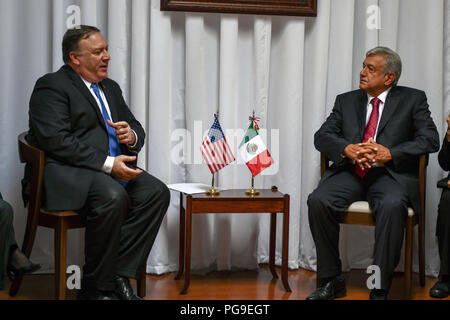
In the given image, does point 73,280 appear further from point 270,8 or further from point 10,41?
point 270,8

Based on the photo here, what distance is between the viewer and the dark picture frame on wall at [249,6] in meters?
3.94

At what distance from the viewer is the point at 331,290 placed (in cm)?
343

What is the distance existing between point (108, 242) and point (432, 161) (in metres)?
2.52

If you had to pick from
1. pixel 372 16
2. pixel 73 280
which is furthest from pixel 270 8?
pixel 73 280

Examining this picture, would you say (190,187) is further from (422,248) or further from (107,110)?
(422,248)

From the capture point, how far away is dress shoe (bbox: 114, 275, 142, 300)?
3.17 metres

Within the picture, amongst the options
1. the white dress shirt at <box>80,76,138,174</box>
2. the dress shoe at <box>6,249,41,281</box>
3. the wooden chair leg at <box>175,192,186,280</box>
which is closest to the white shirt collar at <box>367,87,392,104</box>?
the wooden chair leg at <box>175,192,186,280</box>

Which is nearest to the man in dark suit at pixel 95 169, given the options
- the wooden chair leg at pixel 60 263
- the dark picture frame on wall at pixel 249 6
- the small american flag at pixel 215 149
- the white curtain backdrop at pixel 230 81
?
the wooden chair leg at pixel 60 263

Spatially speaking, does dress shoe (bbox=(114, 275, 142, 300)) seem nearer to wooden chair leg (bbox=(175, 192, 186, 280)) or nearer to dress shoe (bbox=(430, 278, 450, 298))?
wooden chair leg (bbox=(175, 192, 186, 280))

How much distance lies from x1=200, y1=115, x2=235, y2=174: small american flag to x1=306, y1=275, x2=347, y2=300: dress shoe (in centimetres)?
101

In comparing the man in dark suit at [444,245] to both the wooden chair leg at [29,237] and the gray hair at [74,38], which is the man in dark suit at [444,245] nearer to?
the gray hair at [74,38]

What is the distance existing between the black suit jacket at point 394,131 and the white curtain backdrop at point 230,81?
1.18 feet

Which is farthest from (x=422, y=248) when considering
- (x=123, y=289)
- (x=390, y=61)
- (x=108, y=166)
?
(x=108, y=166)

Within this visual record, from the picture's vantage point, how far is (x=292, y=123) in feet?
13.7
